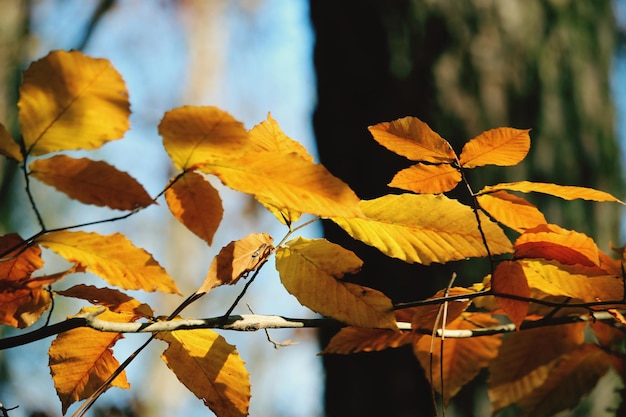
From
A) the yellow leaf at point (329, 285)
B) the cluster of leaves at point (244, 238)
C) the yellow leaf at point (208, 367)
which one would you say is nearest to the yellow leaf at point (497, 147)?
the cluster of leaves at point (244, 238)

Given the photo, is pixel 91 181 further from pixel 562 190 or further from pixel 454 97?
pixel 454 97

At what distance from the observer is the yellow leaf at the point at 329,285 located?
1.06 ft

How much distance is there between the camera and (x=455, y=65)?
0.99 metres

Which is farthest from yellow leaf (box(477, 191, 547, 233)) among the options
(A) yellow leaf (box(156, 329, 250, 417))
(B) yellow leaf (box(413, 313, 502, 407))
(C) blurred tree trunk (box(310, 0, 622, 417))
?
(C) blurred tree trunk (box(310, 0, 622, 417))

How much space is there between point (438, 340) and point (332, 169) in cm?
61

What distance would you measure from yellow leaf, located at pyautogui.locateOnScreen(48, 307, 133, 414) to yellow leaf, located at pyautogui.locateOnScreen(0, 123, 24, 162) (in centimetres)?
12

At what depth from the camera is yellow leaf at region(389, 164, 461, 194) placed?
1.23 feet

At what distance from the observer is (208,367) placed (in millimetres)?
356

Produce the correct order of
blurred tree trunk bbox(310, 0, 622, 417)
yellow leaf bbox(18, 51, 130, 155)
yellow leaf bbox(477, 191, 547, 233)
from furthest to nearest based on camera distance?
blurred tree trunk bbox(310, 0, 622, 417) → yellow leaf bbox(477, 191, 547, 233) → yellow leaf bbox(18, 51, 130, 155)

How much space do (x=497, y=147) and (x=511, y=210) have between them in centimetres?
5

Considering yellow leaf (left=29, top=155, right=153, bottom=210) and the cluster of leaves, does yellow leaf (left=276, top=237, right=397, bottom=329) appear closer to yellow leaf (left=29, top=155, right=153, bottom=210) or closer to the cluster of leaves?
the cluster of leaves

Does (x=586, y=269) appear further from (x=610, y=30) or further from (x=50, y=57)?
(x=610, y=30)

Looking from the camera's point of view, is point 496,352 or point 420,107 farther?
point 420,107

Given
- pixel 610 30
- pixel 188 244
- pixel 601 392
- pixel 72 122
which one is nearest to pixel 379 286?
pixel 601 392
